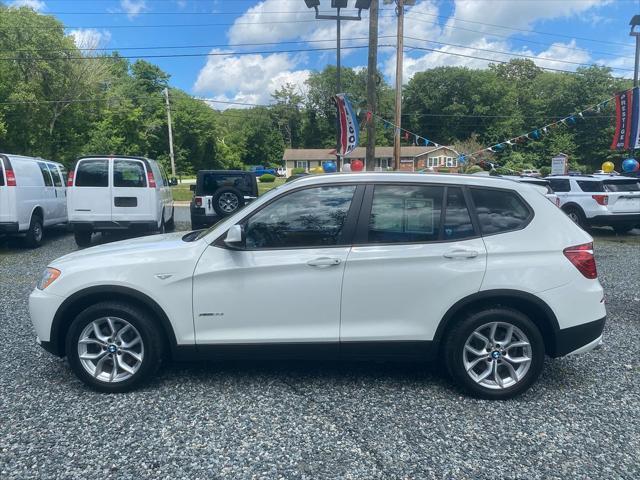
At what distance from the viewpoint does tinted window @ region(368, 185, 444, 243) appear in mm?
3592

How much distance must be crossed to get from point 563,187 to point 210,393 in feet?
41.4

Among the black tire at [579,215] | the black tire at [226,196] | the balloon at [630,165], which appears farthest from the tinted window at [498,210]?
the balloon at [630,165]

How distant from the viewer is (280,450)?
2961 millimetres

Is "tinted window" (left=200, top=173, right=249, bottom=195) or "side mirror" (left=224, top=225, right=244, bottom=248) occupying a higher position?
"tinted window" (left=200, top=173, right=249, bottom=195)

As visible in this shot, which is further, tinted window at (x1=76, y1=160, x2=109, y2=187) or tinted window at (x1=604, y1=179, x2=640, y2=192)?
tinted window at (x1=604, y1=179, x2=640, y2=192)

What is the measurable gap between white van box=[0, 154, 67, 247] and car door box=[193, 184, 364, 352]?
25.6ft

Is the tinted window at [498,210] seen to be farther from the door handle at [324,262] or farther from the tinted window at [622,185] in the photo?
the tinted window at [622,185]

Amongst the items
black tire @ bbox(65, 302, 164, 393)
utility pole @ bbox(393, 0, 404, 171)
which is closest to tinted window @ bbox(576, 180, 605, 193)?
utility pole @ bbox(393, 0, 404, 171)

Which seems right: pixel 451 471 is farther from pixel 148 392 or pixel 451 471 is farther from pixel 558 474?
pixel 148 392

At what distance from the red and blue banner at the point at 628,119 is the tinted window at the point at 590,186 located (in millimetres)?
4506

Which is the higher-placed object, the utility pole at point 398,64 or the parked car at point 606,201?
the utility pole at point 398,64

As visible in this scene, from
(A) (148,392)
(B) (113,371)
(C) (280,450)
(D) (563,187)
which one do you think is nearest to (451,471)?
(C) (280,450)

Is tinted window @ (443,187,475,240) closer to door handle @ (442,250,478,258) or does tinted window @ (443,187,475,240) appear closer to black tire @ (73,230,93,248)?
door handle @ (442,250,478,258)

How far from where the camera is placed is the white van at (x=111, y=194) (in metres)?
9.68
